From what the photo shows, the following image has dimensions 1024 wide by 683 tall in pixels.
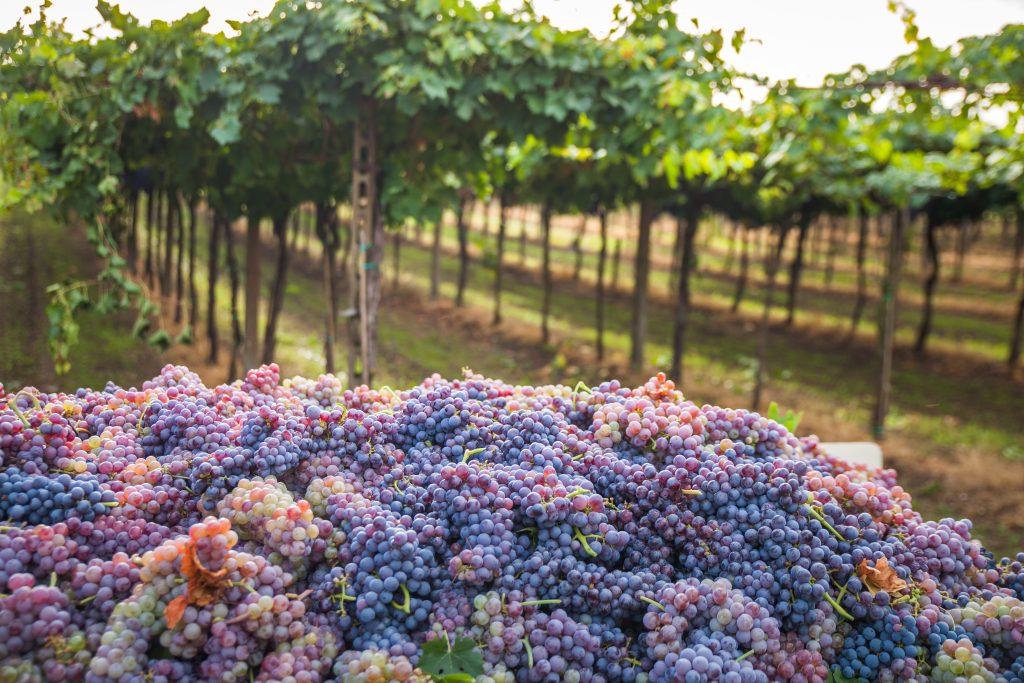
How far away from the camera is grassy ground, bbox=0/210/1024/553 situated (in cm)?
883

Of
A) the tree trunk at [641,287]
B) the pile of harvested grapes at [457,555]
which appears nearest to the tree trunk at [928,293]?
the tree trunk at [641,287]

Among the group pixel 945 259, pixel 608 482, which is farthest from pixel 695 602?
pixel 945 259

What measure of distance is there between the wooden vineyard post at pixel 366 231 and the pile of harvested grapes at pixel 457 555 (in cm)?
→ 342

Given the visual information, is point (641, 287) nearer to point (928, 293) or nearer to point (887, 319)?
point (887, 319)

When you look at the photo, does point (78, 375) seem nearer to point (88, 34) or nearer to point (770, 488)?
point (88, 34)

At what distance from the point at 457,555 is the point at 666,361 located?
1238 centimetres

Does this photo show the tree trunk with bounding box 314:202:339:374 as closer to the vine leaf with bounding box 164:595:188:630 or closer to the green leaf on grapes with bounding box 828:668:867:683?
the vine leaf with bounding box 164:595:188:630

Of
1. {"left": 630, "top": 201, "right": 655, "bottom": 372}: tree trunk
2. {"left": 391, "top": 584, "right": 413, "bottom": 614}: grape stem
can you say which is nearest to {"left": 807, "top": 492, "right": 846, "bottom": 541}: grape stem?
{"left": 391, "top": 584, "right": 413, "bottom": 614}: grape stem

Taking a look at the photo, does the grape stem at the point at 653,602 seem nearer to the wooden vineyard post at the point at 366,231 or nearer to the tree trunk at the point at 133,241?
the wooden vineyard post at the point at 366,231

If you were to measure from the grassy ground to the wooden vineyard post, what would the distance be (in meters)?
1.19

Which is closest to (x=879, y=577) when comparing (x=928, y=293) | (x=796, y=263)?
(x=796, y=263)

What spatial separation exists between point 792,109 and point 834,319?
14.2m

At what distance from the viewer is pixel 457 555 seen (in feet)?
4.87

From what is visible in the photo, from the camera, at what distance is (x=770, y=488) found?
163 centimetres
